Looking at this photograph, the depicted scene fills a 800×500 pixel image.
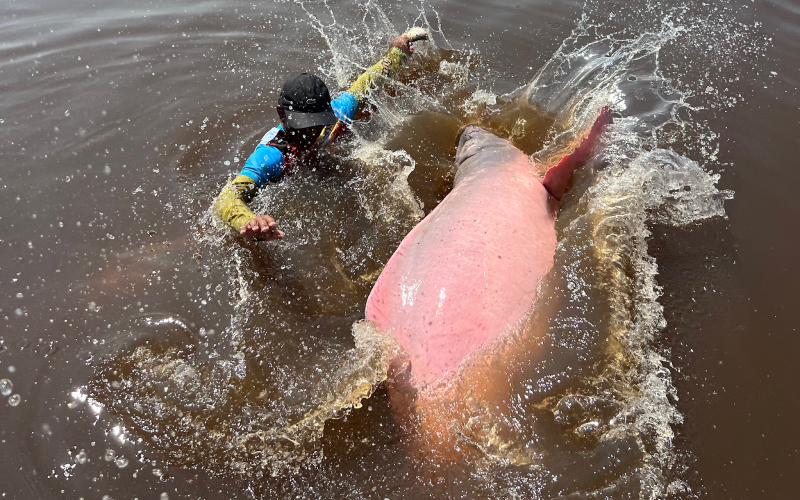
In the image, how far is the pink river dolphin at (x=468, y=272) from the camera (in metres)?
2.28

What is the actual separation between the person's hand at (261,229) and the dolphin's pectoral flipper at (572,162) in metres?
1.71

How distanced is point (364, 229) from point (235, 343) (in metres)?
1.15

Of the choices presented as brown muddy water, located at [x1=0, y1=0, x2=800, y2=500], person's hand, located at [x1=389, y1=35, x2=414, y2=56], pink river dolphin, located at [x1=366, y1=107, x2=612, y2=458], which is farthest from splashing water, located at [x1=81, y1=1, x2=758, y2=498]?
person's hand, located at [x1=389, y1=35, x2=414, y2=56]

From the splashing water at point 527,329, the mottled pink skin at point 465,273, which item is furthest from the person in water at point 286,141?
the mottled pink skin at point 465,273

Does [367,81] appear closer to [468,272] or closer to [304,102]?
[304,102]

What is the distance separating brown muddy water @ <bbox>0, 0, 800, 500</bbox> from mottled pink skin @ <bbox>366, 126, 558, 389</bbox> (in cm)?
14

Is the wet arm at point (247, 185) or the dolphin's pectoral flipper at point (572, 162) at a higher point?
the dolphin's pectoral flipper at point (572, 162)

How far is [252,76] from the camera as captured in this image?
5.00 metres

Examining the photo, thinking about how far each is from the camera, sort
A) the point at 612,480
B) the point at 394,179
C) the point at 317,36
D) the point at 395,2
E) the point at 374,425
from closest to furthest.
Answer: the point at 612,480 < the point at 374,425 < the point at 394,179 < the point at 317,36 < the point at 395,2

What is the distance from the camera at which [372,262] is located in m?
3.19

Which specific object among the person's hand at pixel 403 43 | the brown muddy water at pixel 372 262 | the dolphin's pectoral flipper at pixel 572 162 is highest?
the person's hand at pixel 403 43

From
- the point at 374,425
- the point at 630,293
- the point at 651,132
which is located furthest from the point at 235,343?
the point at 651,132

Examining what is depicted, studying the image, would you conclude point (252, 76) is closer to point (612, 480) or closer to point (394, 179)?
point (394, 179)

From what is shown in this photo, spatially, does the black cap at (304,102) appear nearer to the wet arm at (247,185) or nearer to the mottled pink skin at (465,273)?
the wet arm at (247,185)
